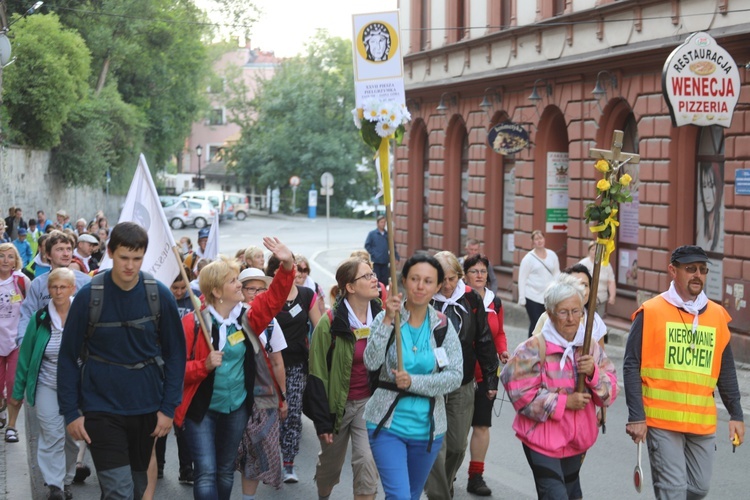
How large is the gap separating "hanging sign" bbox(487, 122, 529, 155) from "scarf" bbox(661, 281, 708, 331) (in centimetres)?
1547

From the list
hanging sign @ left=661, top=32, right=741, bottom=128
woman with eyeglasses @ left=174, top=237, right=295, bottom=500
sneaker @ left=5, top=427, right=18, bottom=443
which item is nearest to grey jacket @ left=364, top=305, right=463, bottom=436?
woman with eyeglasses @ left=174, top=237, right=295, bottom=500

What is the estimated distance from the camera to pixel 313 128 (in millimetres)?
73312

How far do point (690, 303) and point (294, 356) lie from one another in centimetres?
351

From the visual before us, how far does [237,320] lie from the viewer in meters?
7.15

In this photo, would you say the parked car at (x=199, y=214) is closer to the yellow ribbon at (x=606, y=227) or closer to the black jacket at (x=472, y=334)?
the black jacket at (x=472, y=334)

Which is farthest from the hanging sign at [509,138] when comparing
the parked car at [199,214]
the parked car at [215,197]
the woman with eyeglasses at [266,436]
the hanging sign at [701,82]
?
the parked car at [215,197]

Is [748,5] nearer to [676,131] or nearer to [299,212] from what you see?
[676,131]

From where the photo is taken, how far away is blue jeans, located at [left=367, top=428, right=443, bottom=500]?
623cm

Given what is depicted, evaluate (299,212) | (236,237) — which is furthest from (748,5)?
(299,212)

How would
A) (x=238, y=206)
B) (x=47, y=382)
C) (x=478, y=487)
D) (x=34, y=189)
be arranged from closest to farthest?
(x=47, y=382), (x=478, y=487), (x=34, y=189), (x=238, y=206)

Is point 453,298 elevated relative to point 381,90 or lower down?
lower down

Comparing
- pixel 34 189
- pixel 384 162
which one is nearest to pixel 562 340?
pixel 384 162

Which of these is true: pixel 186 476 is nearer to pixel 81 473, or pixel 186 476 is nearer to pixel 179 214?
pixel 81 473

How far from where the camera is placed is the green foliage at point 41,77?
32.9m
